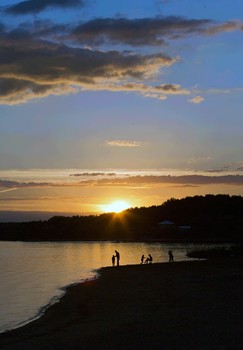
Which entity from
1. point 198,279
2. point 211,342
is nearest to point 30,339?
point 211,342

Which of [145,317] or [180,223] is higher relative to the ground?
[180,223]

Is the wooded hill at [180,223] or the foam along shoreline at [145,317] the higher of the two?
the wooded hill at [180,223]

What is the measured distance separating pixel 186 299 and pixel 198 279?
8916 mm

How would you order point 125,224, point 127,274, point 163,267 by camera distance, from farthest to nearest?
point 125,224, point 163,267, point 127,274

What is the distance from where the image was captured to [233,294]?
83.0 feet

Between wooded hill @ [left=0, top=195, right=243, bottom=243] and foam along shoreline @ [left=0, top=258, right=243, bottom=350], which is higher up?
wooded hill @ [left=0, top=195, right=243, bottom=243]

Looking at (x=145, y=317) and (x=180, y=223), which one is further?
(x=180, y=223)

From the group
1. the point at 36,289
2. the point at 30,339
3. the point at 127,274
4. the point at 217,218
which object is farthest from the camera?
the point at 217,218

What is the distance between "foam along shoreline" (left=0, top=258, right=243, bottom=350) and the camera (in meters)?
15.8

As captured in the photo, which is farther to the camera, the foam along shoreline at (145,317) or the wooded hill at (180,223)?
the wooded hill at (180,223)

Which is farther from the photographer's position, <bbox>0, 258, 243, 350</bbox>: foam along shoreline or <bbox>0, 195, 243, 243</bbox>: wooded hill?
<bbox>0, 195, 243, 243</bbox>: wooded hill

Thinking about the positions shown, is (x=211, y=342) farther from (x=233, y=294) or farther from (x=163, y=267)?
(x=163, y=267)

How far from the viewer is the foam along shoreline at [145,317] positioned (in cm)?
1580

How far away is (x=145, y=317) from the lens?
67.1ft
